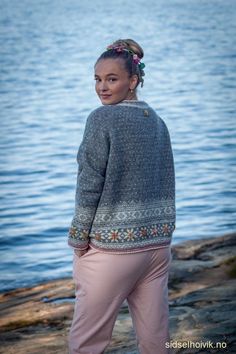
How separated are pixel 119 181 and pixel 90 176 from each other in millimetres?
130

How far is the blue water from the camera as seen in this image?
1027 centimetres

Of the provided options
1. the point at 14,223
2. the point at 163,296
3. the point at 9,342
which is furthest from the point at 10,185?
the point at 163,296

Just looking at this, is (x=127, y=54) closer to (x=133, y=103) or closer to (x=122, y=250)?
(x=133, y=103)

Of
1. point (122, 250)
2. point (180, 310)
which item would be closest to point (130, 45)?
point (122, 250)

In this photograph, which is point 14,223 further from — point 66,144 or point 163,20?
point 163,20

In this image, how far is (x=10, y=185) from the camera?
13.5m

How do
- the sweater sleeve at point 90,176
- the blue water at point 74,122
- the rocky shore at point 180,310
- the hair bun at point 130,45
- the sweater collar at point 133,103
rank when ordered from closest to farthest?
the sweater sleeve at point 90,176 → the sweater collar at point 133,103 → the hair bun at point 130,45 → the rocky shore at point 180,310 → the blue water at point 74,122

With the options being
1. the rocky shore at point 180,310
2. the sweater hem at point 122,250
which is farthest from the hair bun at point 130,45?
the rocky shore at point 180,310

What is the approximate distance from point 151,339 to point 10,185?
32.5ft

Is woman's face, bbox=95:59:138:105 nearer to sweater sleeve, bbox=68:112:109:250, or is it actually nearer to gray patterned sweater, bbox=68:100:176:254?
gray patterned sweater, bbox=68:100:176:254

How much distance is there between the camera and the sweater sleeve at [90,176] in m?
3.52

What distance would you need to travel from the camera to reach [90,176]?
3525 mm

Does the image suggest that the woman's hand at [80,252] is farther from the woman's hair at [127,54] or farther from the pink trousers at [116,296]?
the woman's hair at [127,54]

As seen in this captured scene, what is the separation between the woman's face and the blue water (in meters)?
0.18
